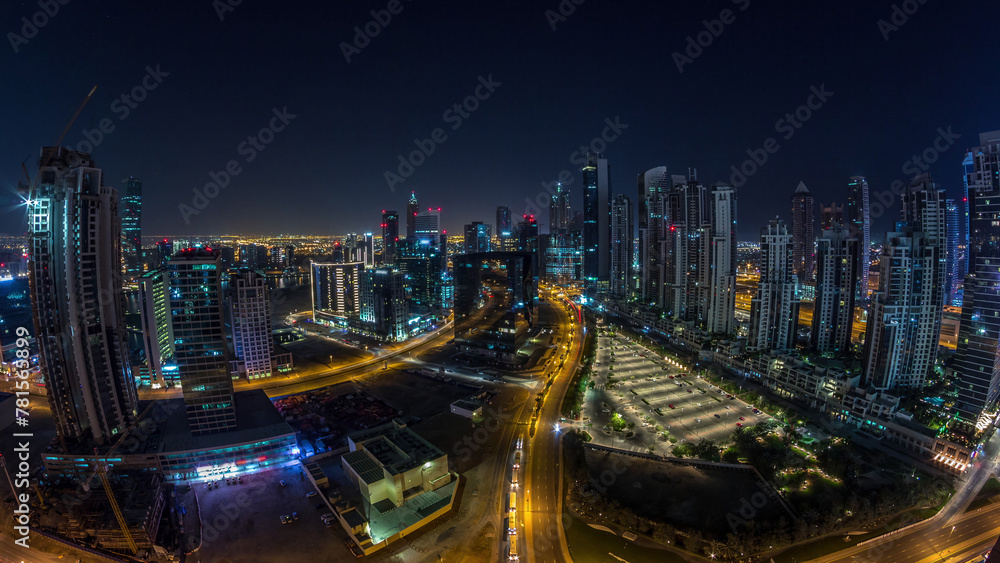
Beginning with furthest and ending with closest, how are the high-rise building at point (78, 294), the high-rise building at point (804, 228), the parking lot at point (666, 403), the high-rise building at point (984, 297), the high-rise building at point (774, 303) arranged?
the high-rise building at point (804, 228) < the high-rise building at point (774, 303) < the parking lot at point (666, 403) < the high-rise building at point (984, 297) < the high-rise building at point (78, 294)

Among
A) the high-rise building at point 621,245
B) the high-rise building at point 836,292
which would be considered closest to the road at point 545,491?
the high-rise building at point 836,292

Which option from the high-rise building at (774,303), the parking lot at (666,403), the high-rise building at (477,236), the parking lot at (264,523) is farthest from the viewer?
the high-rise building at (477,236)

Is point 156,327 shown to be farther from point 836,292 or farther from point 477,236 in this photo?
point 477,236

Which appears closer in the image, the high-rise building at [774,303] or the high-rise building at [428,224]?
the high-rise building at [774,303]

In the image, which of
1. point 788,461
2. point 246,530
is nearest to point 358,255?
point 246,530

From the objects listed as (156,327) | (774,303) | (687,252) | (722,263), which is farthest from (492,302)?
(156,327)

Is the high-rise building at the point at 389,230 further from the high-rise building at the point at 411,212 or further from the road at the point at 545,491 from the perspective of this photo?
the road at the point at 545,491

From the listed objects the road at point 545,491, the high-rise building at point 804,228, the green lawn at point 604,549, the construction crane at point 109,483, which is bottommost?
the green lawn at point 604,549

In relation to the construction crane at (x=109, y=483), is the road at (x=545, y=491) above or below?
below
